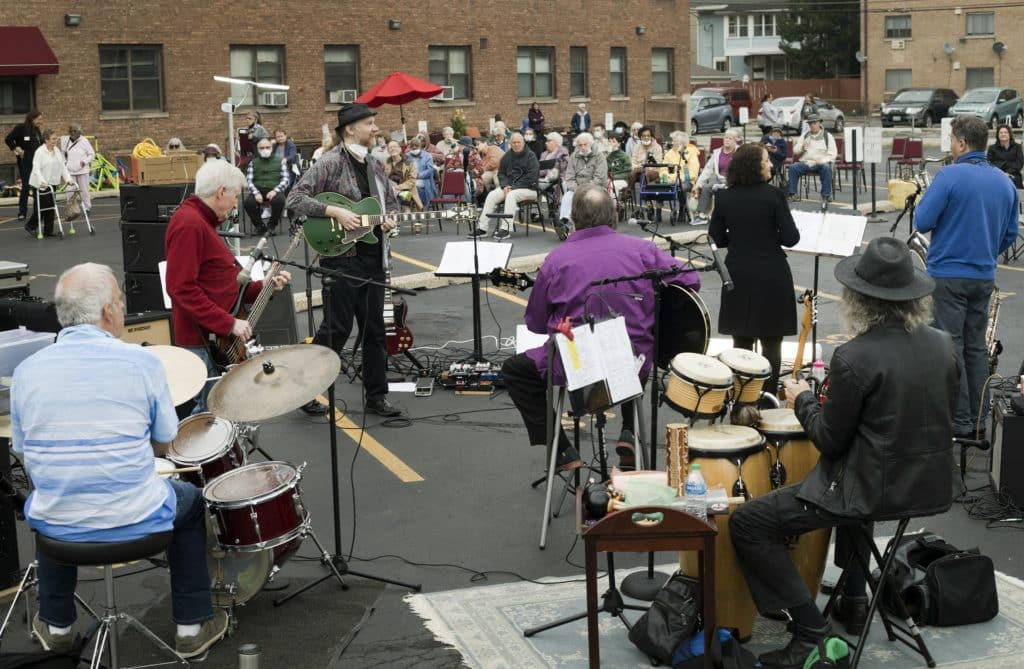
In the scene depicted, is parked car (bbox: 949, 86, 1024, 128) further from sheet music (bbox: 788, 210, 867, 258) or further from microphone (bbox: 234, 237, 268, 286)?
microphone (bbox: 234, 237, 268, 286)

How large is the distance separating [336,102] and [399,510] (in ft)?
99.1

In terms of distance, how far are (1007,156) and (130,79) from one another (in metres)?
22.2

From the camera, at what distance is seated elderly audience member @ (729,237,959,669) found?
5.22 metres

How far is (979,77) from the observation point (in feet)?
191

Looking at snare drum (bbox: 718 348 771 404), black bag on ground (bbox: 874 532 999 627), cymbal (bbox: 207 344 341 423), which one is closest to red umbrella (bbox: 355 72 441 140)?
cymbal (bbox: 207 344 341 423)

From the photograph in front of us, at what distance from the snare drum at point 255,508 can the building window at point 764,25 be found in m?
81.5

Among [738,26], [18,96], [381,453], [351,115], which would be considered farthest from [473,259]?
[738,26]

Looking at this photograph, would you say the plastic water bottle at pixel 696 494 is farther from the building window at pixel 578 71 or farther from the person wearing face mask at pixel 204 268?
the building window at pixel 578 71

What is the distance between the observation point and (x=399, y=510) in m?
7.81

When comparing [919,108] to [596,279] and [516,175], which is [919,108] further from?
[596,279]

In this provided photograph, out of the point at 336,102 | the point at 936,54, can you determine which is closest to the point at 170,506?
the point at 336,102

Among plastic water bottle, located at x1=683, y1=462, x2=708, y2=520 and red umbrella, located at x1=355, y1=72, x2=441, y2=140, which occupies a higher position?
red umbrella, located at x1=355, y1=72, x2=441, y2=140

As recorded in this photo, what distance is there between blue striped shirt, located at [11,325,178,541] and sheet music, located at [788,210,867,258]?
A: 5893 mm

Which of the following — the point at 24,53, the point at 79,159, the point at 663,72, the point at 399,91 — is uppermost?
the point at 663,72
